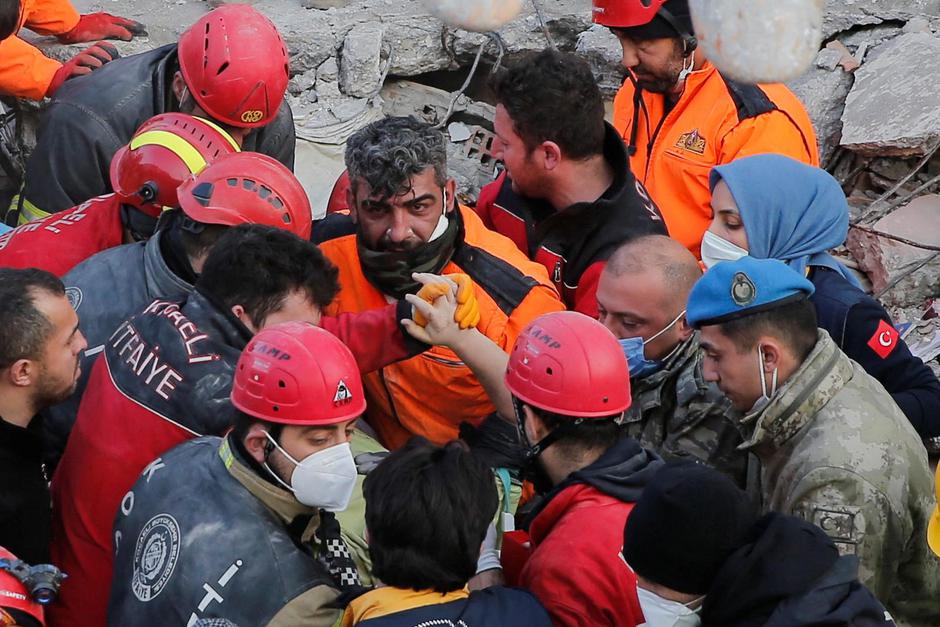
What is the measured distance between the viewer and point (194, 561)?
3.13 meters

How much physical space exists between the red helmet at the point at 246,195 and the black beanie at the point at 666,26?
1924 mm

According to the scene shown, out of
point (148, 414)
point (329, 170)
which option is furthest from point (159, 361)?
point (329, 170)

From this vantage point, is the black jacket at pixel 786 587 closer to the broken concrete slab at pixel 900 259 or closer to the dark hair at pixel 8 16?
the broken concrete slab at pixel 900 259

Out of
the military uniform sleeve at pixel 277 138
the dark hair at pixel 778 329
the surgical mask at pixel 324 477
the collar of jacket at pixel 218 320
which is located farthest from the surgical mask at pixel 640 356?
the military uniform sleeve at pixel 277 138

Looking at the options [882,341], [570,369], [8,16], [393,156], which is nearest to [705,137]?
[882,341]

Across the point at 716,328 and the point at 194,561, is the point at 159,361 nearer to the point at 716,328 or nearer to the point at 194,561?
the point at 194,561

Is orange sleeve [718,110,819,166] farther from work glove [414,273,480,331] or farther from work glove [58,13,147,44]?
Result: work glove [58,13,147,44]

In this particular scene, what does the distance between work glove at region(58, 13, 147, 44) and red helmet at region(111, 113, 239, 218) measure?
2443mm

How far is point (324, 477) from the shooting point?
3.29 meters

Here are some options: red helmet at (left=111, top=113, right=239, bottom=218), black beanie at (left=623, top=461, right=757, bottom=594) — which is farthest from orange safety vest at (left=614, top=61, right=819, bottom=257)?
black beanie at (left=623, top=461, right=757, bottom=594)

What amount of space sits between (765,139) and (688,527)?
10.1ft

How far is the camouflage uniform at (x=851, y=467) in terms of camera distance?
11.7 ft

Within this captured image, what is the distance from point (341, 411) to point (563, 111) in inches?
80.5

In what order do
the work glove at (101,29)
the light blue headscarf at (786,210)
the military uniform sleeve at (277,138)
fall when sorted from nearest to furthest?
1. the light blue headscarf at (786,210)
2. the military uniform sleeve at (277,138)
3. the work glove at (101,29)
